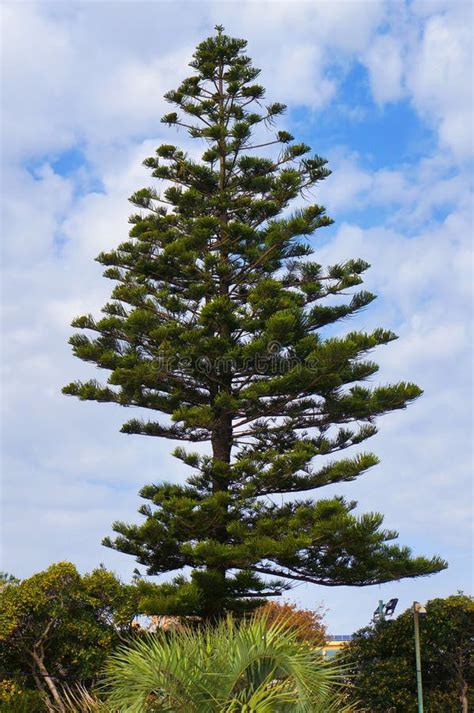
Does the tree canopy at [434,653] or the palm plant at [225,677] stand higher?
the tree canopy at [434,653]

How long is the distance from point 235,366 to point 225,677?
8803mm

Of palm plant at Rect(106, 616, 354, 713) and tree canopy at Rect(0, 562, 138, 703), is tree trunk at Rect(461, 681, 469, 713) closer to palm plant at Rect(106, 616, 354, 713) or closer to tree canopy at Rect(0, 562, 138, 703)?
tree canopy at Rect(0, 562, 138, 703)

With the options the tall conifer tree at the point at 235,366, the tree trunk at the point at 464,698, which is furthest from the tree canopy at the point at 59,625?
the tree trunk at the point at 464,698

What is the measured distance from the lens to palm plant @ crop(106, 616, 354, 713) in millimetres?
6430

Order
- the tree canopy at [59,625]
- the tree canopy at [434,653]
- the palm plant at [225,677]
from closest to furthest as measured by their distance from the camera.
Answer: the palm plant at [225,677], the tree canopy at [59,625], the tree canopy at [434,653]

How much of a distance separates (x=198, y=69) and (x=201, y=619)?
949 cm

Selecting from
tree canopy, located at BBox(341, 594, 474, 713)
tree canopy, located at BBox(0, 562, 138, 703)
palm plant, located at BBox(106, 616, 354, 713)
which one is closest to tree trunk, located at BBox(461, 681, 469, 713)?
tree canopy, located at BBox(341, 594, 474, 713)

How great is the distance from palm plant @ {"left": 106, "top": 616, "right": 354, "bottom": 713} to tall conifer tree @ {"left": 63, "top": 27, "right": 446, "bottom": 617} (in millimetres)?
6477

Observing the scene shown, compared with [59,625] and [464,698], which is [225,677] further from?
[464,698]

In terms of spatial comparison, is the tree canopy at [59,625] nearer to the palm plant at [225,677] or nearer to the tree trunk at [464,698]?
the tree trunk at [464,698]

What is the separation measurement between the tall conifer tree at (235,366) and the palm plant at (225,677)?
21.3ft

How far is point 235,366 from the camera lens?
15062mm

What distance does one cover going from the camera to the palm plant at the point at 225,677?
6.43m

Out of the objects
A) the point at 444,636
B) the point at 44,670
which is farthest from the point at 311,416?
the point at 44,670
